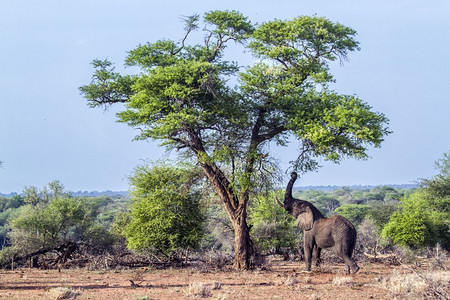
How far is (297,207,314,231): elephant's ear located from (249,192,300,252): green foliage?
8.00 metres

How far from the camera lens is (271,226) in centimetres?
2825

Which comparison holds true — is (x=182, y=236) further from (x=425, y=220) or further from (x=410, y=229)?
(x=425, y=220)

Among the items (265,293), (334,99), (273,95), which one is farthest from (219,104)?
(265,293)

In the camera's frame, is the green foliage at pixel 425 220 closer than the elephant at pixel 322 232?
No

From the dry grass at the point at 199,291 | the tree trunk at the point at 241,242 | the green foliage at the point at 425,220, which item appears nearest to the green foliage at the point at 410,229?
the green foliage at the point at 425,220

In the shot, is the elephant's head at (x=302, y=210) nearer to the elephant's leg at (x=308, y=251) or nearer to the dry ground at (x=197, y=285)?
the elephant's leg at (x=308, y=251)

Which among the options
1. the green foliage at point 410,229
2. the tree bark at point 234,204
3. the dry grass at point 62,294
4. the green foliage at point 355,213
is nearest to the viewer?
the dry grass at point 62,294

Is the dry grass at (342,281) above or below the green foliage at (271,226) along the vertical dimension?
below

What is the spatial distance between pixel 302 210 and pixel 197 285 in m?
6.78

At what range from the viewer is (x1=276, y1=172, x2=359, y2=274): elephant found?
17.9 m

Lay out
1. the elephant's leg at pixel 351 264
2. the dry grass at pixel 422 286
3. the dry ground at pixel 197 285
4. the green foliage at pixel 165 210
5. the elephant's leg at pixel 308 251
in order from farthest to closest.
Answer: the green foliage at pixel 165 210 < the elephant's leg at pixel 308 251 < the elephant's leg at pixel 351 264 < the dry ground at pixel 197 285 < the dry grass at pixel 422 286

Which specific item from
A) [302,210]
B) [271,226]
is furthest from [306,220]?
[271,226]

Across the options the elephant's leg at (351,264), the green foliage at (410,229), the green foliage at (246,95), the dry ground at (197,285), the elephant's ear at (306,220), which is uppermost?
the green foliage at (246,95)

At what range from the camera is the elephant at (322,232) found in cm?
1792
